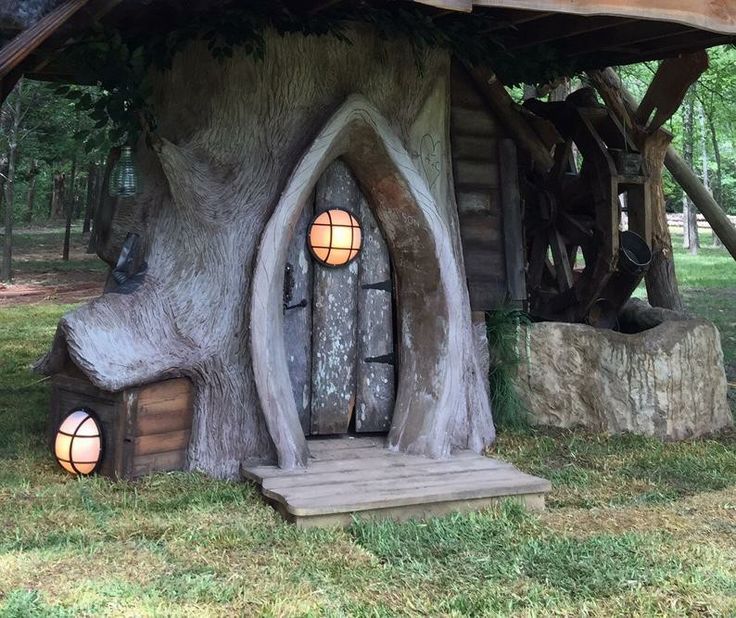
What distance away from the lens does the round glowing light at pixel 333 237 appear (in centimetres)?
530

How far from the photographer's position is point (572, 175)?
300 inches

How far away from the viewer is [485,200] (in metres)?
6.34

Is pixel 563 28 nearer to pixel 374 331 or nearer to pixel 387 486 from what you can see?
pixel 374 331

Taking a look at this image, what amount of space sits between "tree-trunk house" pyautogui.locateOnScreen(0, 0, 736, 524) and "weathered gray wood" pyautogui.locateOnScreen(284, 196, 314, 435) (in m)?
0.01

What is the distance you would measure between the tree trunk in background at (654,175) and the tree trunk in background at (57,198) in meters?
28.5

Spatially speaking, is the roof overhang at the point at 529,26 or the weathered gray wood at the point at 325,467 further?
the weathered gray wood at the point at 325,467

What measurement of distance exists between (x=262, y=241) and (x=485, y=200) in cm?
215

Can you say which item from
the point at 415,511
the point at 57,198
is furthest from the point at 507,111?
the point at 57,198

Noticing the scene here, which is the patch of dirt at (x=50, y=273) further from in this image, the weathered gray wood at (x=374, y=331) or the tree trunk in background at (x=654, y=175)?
the weathered gray wood at (x=374, y=331)

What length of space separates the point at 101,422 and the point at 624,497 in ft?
9.27

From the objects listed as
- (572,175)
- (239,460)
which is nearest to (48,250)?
(572,175)

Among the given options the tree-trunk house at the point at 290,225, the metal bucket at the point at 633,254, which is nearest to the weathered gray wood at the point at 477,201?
the tree-trunk house at the point at 290,225

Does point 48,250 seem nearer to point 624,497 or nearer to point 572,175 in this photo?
point 572,175

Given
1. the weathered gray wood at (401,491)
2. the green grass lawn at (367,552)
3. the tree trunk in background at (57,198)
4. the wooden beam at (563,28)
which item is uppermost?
the tree trunk in background at (57,198)
